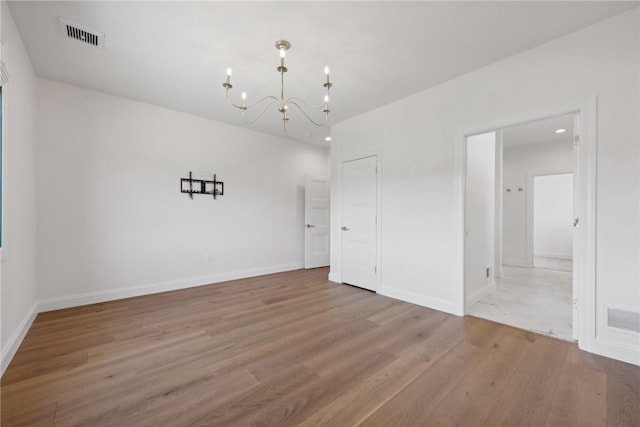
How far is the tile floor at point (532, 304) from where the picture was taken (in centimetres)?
282

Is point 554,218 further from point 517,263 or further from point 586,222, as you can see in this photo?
point 586,222

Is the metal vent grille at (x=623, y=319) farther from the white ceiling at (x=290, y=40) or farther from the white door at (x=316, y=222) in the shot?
the white door at (x=316, y=222)

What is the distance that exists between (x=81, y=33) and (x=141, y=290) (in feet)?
10.4

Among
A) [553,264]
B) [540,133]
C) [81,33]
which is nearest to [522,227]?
[553,264]

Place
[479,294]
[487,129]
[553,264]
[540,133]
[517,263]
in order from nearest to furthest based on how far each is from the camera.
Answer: [487,129] < [479,294] < [540,133] < [517,263] < [553,264]

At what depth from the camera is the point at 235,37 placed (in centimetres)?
241

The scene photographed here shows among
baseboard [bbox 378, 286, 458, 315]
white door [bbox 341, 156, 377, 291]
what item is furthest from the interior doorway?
white door [bbox 341, 156, 377, 291]

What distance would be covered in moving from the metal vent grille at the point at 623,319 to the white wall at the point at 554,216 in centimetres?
629

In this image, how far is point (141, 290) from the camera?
386 centimetres

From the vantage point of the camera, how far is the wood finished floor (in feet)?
5.13

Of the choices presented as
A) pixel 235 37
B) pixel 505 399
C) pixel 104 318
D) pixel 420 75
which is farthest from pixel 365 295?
pixel 235 37

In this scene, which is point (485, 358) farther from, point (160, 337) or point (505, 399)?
point (160, 337)

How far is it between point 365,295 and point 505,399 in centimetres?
225

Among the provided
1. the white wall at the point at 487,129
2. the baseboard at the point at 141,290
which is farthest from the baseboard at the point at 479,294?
the baseboard at the point at 141,290
